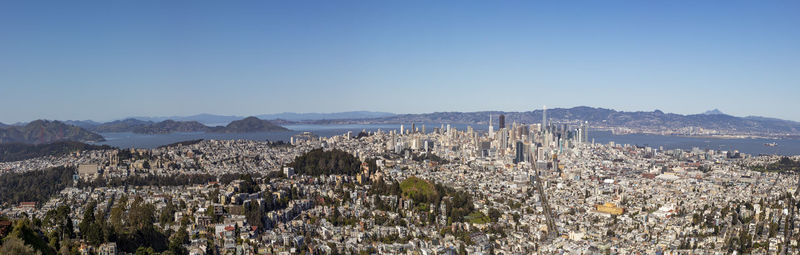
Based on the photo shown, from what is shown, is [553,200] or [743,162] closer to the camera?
[553,200]

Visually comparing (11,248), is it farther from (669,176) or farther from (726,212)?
(669,176)

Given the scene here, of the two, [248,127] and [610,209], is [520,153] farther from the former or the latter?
[248,127]

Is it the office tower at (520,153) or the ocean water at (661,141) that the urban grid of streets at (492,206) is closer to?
the office tower at (520,153)

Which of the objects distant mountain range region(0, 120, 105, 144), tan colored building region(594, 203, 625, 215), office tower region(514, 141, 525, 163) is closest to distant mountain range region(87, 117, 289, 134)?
distant mountain range region(0, 120, 105, 144)

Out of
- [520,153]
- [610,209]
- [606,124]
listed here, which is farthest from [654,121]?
[610,209]

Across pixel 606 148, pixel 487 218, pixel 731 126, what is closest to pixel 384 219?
pixel 487 218

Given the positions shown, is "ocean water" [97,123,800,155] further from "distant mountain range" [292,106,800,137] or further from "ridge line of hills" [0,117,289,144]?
"distant mountain range" [292,106,800,137]
